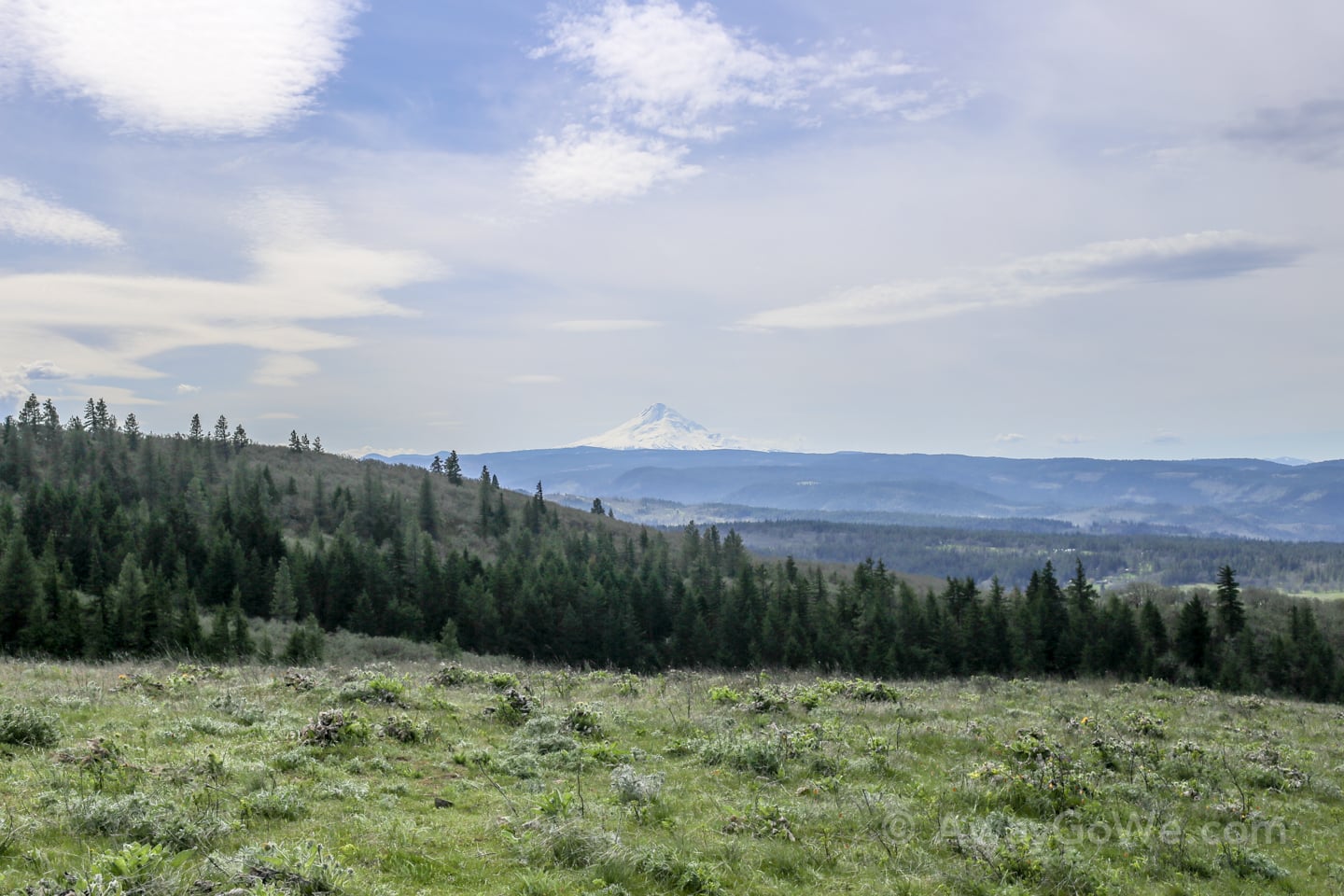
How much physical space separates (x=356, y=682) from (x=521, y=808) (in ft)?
30.6

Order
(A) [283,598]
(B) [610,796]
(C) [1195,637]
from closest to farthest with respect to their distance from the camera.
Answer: (B) [610,796]
(A) [283,598]
(C) [1195,637]

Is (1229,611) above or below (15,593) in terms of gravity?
below

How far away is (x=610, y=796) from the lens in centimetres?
1154

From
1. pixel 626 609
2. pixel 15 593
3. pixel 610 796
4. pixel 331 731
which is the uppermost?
pixel 331 731

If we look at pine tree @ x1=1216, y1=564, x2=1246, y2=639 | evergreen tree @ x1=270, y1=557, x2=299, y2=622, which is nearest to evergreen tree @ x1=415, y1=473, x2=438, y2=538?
evergreen tree @ x1=270, y1=557, x2=299, y2=622

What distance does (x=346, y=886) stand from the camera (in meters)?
7.57

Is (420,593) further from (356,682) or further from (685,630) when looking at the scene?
(356,682)

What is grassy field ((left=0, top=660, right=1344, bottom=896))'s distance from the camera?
27.9 feet

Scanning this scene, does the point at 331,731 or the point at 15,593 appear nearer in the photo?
the point at 331,731

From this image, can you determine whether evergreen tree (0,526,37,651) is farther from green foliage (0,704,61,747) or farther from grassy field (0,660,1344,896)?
green foliage (0,704,61,747)

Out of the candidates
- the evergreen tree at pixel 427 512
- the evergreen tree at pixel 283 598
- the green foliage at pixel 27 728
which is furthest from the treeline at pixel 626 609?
the green foliage at pixel 27 728

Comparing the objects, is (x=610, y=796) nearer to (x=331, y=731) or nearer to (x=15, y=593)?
(x=331, y=731)

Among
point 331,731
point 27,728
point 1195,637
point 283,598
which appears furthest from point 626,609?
point 27,728

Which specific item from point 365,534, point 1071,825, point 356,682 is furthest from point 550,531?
point 1071,825
